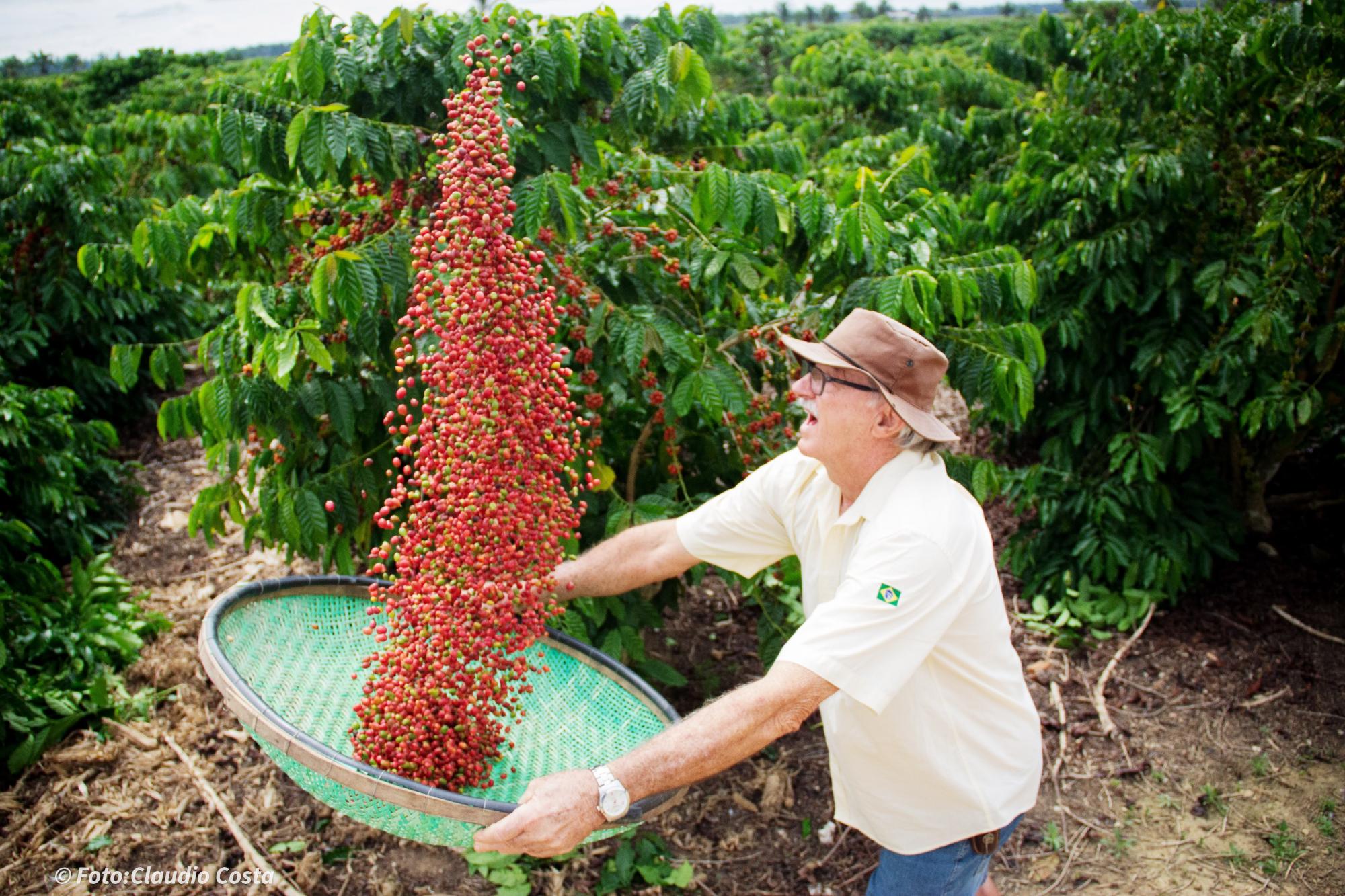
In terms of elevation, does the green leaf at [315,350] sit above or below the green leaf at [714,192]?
below

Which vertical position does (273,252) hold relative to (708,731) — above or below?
above

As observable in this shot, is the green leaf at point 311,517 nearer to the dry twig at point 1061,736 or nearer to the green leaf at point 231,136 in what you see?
the green leaf at point 231,136

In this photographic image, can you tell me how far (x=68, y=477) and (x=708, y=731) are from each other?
12.8ft

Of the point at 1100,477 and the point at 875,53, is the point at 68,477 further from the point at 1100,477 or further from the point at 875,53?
the point at 875,53

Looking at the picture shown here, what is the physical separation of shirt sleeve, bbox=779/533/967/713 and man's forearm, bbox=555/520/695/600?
0.65 m

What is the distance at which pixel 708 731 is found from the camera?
5.75 ft

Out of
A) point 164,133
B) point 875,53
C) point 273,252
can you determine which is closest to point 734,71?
point 875,53

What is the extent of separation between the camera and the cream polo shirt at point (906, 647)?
1810mm

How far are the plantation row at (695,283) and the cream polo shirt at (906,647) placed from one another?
0.52 metres

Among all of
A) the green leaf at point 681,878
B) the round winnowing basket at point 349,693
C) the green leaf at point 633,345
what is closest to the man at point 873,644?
the round winnowing basket at point 349,693

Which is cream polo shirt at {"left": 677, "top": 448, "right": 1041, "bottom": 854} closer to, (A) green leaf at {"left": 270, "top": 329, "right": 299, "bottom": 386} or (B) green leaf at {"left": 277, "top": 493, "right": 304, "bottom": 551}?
(A) green leaf at {"left": 270, "top": 329, "right": 299, "bottom": 386}

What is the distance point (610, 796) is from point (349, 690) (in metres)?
1.02

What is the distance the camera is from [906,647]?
182cm

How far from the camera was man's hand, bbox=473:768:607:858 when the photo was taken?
1.64 meters
